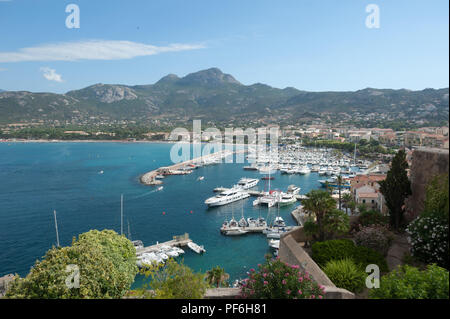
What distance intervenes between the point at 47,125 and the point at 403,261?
136 m

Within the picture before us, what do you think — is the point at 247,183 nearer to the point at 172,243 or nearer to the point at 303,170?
the point at 303,170

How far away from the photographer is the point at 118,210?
29.3m

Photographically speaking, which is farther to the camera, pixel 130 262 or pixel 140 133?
pixel 140 133

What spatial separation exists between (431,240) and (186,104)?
174552 mm

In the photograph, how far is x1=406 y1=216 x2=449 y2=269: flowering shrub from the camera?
259 inches

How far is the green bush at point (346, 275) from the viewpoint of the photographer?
6.74m

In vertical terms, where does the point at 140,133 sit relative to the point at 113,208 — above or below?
above

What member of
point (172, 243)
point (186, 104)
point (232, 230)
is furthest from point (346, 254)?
point (186, 104)

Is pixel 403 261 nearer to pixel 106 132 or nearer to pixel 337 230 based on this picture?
pixel 337 230

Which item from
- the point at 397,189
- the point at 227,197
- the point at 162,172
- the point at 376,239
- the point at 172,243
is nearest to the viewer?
the point at 376,239

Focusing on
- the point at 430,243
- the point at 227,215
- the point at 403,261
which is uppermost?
the point at 430,243

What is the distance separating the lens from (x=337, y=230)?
1036cm

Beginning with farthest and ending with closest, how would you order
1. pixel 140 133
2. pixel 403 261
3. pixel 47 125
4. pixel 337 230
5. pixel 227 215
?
pixel 47 125, pixel 140 133, pixel 227 215, pixel 337 230, pixel 403 261
